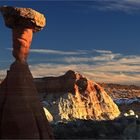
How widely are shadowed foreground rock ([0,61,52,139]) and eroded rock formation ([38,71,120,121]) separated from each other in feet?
73.5

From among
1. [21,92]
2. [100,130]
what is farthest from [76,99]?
[21,92]

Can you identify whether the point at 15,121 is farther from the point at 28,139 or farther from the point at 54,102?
the point at 54,102

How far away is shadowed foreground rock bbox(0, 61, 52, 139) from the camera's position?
770 inches

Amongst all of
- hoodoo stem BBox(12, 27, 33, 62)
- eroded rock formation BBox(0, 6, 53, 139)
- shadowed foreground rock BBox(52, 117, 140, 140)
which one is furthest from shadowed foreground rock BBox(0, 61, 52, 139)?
shadowed foreground rock BBox(52, 117, 140, 140)

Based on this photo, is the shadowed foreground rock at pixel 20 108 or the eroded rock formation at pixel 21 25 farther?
the eroded rock formation at pixel 21 25

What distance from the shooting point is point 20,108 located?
19.7m

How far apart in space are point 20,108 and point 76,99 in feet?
81.2

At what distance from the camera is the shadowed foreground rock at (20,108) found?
19562mm

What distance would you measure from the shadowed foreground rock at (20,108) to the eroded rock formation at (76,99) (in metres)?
22.4

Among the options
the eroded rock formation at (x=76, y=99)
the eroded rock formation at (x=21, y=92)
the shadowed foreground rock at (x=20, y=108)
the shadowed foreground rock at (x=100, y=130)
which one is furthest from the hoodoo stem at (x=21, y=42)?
the eroded rock formation at (x=76, y=99)

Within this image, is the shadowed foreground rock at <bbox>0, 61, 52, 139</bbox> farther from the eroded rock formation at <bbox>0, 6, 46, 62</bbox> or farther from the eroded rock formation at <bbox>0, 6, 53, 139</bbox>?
the eroded rock formation at <bbox>0, 6, 46, 62</bbox>

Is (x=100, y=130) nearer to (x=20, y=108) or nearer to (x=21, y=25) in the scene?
(x=20, y=108)

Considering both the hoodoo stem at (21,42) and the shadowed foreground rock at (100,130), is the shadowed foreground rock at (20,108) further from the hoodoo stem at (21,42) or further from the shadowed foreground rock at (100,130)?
the shadowed foreground rock at (100,130)

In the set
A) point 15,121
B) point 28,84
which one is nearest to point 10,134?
point 15,121
